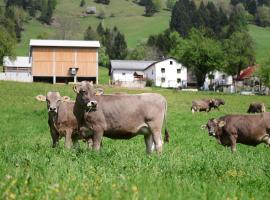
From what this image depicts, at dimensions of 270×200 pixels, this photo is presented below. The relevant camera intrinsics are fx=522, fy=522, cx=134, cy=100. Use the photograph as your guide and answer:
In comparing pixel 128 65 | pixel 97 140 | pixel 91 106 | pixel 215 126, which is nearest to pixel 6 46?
pixel 128 65

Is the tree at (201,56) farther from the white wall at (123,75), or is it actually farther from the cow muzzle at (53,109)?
the cow muzzle at (53,109)

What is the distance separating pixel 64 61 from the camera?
93438 millimetres

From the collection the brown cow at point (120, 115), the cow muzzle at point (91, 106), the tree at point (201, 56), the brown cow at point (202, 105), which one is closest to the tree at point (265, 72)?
the tree at point (201, 56)

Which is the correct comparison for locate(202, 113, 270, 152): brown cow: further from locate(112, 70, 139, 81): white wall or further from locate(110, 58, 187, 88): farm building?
locate(112, 70, 139, 81): white wall

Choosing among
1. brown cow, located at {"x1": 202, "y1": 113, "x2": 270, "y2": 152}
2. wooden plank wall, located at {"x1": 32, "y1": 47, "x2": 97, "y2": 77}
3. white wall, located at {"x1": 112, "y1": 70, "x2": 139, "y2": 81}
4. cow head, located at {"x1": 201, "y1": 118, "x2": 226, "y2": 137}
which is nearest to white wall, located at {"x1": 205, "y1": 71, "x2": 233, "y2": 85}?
white wall, located at {"x1": 112, "y1": 70, "x2": 139, "y2": 81}

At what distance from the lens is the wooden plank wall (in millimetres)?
92250

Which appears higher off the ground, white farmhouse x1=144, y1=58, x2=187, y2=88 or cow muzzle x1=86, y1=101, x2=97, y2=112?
white farmhouse x1=144, y1=58, x2=187, y2=88

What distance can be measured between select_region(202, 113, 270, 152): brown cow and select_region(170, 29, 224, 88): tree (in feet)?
285

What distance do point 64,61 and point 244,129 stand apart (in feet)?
257

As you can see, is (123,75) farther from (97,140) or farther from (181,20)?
(97,140)

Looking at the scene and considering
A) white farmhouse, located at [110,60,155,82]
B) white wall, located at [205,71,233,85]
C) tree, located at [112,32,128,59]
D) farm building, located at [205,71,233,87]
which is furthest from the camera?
tree, located at [112,32,128,59]

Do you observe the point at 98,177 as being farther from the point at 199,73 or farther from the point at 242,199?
the point at 199,73

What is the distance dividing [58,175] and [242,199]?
252 centimetres

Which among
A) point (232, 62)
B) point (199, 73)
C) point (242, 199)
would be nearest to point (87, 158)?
point (242, 199)
